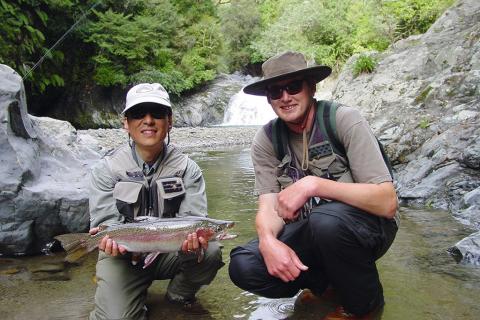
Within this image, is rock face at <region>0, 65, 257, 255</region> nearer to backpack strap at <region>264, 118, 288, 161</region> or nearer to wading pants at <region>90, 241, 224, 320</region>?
wading pants at <region>90, 241, 224, 320</region>

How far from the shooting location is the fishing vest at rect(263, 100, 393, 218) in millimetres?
2787

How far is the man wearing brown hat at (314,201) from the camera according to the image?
102 inches

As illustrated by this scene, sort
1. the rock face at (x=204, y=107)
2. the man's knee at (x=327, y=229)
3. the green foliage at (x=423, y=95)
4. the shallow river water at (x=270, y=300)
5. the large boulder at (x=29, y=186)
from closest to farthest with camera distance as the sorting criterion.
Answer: the man's knee at (x=327, y=229) → the shallow river water at (x=270, y=300) → the large boulder at (x=29, y=186) → the green foliage at (x=423, y=95) → the rock face at (x=204, y=107)

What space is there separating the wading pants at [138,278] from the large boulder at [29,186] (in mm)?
1708

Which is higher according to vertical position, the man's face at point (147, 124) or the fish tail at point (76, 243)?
the man's face at point (147, 124)

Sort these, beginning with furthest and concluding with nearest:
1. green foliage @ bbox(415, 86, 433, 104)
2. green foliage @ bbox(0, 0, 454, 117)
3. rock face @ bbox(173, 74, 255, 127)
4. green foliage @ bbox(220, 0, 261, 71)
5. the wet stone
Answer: green foliage @ bbox(220, 0, 261, 71) → rock face @ bbox(173, 74, 255, 127) → green foliage @ bbox(0, 0, 454, 117) → green foliage @ bbox(415, 86, 433, 104) → the wet stone

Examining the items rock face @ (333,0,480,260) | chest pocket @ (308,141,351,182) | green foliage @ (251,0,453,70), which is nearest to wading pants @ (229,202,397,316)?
chest pocket @ (308,141,351,182)

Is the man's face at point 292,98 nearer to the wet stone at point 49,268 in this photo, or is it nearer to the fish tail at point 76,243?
the fish tail at point 76,243

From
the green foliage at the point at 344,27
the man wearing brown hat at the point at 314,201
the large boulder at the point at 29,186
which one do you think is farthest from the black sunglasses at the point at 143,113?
the green foliage at the point at 344,27

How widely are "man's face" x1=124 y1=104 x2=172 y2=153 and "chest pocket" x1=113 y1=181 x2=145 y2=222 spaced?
0.96 feet

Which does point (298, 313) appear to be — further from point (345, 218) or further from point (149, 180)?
point (149, 180)

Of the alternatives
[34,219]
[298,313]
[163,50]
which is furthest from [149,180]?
[163,50]

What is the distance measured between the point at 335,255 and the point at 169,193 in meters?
1.12

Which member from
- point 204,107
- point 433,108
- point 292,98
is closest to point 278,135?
point 292,98
